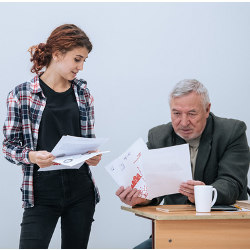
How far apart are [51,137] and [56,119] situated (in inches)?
3.0

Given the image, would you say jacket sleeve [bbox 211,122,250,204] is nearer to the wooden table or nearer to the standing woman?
the wooden table

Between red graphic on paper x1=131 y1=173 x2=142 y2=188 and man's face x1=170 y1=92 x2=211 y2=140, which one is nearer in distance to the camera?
red graphic on paper x1=131 y1=173 x2=142 y2=188

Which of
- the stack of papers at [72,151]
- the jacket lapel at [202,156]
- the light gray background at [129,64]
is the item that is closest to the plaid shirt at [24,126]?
the stack of papers at [72,151]

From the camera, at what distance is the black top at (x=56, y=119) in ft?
6.08

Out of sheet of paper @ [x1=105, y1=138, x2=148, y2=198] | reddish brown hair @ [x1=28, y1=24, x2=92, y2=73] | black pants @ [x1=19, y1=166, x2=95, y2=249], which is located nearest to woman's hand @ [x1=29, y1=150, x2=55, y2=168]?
black pants @ [x1=19, y1=166, x2=95, y2=249]

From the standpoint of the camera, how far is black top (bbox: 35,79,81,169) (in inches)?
73.0

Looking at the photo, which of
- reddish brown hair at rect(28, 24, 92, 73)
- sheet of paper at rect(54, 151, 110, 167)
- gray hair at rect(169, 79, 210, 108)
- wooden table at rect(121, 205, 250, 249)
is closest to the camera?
wooden table at rect(121, 205, 250, 249)

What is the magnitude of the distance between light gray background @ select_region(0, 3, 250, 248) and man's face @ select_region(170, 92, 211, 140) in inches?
37.7

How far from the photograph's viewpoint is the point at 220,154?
2010 mm

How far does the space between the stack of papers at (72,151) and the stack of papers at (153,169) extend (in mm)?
113

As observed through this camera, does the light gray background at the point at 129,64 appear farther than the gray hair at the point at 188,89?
Yes

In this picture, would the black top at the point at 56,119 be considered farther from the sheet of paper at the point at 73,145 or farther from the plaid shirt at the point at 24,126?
the sheet of paper at the point at 73,145

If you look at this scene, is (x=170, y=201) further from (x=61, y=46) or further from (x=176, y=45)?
(x=176, y=45)

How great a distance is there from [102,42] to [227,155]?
1.33 metres
